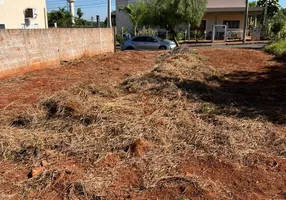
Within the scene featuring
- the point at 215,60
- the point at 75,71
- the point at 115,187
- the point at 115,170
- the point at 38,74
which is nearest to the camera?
the point at 115,187

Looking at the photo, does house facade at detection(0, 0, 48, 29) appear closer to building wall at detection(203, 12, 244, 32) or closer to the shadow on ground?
the shadow on ground

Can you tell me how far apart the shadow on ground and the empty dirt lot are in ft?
0.08

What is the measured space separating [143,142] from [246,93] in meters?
3.74

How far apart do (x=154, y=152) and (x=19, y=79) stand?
5726 millimetres

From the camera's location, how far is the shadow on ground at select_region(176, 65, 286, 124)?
505 centimetres

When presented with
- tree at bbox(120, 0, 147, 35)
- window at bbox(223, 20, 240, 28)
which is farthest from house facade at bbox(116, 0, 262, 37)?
tree at bbox(120, 0, 147, 35)

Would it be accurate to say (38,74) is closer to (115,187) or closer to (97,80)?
(97,80)

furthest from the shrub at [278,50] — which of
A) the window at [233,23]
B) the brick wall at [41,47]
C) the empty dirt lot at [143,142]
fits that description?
the window at [233,23]

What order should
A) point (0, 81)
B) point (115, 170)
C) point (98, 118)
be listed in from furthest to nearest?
point (0, 81)
point (98, 118)
point (115, 170)

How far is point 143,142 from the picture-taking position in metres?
3.79

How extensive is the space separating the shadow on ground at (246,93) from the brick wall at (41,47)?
4.91 meters

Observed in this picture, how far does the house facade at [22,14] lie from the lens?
16375mm

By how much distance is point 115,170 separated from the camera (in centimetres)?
325

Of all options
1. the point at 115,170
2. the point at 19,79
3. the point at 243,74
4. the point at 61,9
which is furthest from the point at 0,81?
the point at 61,9
